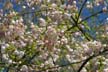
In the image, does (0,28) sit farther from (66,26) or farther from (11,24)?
(66,26)

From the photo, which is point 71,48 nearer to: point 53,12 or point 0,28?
point 53,12

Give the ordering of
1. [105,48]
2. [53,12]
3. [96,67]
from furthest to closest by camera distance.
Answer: [53,12] < [96,67] < [105,48]

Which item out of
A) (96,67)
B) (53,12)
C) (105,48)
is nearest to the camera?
(105,48)

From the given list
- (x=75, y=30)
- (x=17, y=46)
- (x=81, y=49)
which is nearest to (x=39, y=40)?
(x=17, y=46)

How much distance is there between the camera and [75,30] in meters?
10.1

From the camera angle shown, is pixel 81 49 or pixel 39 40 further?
pixel 81 49

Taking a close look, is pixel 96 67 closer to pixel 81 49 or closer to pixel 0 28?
pixel 81 49

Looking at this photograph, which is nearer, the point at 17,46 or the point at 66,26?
the point at 17,46

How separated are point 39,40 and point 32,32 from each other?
0.71m

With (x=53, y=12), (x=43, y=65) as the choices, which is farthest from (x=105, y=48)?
(x=53, y=12)

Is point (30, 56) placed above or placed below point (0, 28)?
below

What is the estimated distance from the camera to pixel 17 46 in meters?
8.56

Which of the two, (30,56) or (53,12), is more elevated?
(53,12)

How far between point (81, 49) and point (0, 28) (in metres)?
1.81
